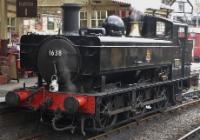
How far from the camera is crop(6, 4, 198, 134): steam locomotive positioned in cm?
938

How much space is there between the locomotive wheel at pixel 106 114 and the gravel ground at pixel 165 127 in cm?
33

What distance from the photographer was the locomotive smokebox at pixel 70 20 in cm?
991

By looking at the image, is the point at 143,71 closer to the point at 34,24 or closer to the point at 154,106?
the point at 154,106

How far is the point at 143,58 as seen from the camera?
36.3 ft

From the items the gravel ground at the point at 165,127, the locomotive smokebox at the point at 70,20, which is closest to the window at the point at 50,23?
the gravel ground at the point at 165,127

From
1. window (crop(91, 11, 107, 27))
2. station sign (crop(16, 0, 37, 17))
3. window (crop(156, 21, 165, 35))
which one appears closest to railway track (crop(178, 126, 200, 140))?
window (crop(156, 21, 165, 35))

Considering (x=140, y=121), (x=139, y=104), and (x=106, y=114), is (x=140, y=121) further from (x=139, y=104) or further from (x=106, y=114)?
(x=106, y=114)

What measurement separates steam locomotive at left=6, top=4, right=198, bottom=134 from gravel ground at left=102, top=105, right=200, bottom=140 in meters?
0.33

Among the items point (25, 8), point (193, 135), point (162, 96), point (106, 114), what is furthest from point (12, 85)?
point (193, 135)

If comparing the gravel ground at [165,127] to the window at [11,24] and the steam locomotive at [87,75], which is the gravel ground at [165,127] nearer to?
the steam locomotive at [87,75]

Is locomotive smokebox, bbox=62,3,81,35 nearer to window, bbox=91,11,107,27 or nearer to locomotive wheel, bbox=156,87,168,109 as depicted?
locomotive wheel, bbox=156,87,168,109

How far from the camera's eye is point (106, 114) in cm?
980

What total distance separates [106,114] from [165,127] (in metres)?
2.09

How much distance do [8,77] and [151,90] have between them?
20.2ft
